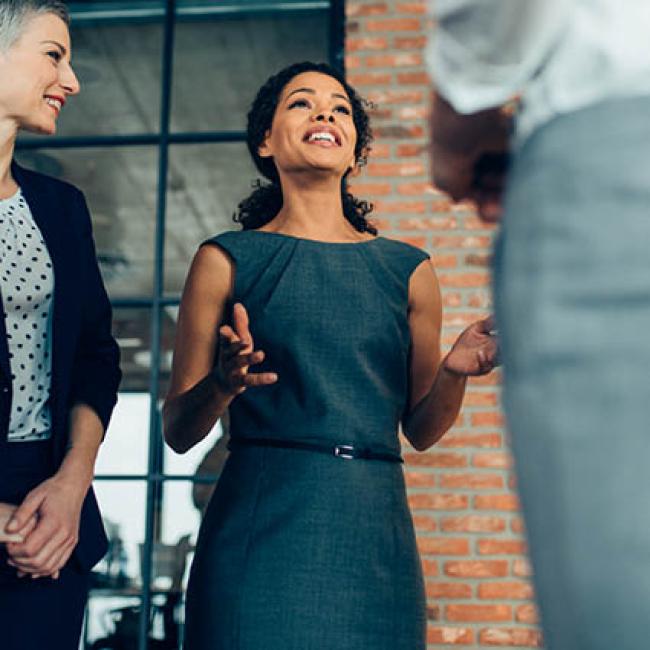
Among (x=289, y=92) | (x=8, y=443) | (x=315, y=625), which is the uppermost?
(x=289, y=92)

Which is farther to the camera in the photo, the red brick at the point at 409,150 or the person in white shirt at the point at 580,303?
the red brick at the point at 409,150

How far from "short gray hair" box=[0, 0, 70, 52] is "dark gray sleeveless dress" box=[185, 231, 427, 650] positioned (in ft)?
1.95

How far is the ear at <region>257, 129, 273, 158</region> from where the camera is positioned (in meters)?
2.37

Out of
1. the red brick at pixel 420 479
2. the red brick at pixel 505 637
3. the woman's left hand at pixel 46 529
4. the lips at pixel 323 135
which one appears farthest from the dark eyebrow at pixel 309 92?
the red brick at pixel 505 637

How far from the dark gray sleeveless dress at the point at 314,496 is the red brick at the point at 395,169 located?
1.79m

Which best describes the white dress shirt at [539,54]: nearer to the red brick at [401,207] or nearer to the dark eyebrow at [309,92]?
the dark eyebrow at [309,92]

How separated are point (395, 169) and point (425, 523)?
47.9 inches

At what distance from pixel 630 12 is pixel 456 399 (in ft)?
4.26

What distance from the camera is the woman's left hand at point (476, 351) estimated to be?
1.84 m

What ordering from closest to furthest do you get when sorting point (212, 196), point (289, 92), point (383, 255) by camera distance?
1. point (383, 255)
2. point (289, 92)
3. point (212, 196)

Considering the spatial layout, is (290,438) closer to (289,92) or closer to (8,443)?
(8,443)

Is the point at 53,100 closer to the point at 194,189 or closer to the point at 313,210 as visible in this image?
the point at 313,210

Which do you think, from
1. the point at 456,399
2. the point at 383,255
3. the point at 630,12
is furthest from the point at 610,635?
the point at 383,255

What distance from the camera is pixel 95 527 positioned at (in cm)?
196
